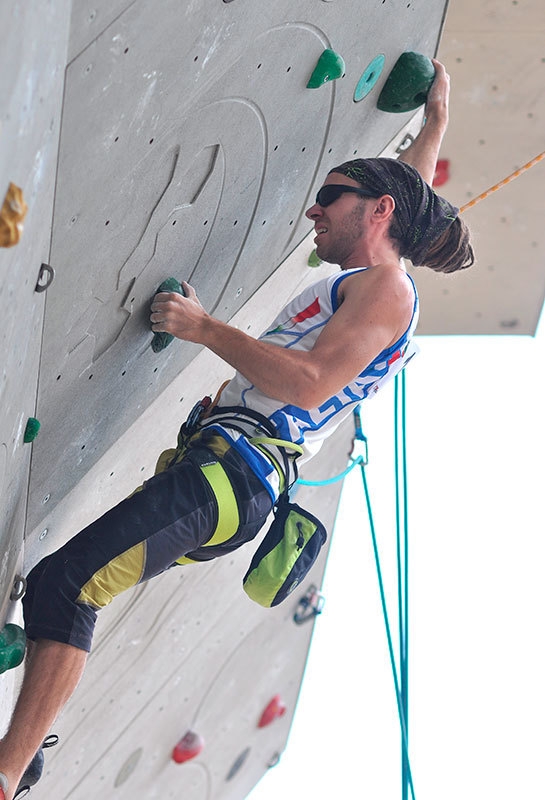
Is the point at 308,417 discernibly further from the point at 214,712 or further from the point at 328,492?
the point at 214,712

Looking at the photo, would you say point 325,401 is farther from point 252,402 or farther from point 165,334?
point 165,334

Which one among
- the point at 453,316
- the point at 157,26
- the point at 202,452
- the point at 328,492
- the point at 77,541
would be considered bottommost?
the point at 77,541

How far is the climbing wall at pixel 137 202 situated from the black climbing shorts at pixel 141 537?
0.16 metres

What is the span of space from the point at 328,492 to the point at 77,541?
2611 mm

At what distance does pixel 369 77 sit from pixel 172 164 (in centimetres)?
76

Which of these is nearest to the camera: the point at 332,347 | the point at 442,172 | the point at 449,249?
the point at 332,347

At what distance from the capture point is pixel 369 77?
8.29 ft

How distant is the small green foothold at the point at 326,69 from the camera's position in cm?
223

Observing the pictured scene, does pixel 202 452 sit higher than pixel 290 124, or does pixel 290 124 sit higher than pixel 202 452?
pixel 290 124

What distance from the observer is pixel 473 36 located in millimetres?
3309

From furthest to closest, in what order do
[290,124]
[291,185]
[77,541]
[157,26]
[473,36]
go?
[473,36] → [291,185] → [290,124] → [77,541] → [157,26]

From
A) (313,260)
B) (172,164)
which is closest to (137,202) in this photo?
(172,164)

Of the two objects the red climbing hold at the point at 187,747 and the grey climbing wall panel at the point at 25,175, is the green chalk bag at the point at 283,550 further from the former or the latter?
the red climbing hold at the point at 187,747

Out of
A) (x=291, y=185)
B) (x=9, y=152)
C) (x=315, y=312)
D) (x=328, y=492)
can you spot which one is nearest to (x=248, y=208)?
(x=291, y=185)
